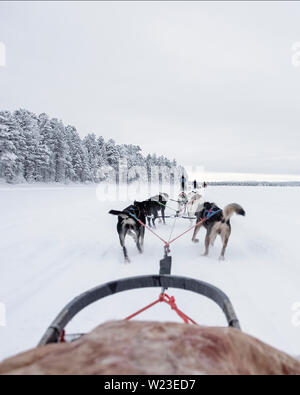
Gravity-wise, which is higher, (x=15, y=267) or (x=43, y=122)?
(x=43, y=122)

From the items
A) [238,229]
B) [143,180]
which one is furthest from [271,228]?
[143,180]

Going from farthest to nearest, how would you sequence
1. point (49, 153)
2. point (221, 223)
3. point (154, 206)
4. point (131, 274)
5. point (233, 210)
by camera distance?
point (49, 153)
point (154, 206)
point (221, 223)
point (233, 210)
point (131, 274)

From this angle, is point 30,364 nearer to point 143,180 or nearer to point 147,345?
point 147,345

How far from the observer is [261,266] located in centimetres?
420

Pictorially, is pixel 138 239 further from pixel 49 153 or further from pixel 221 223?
pixel 49 153

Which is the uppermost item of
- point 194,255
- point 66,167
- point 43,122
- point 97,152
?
point 43,122

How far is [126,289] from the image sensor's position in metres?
1.58

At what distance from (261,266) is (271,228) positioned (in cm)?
388

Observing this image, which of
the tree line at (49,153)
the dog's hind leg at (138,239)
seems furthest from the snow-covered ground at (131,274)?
the tree line at (49,153)

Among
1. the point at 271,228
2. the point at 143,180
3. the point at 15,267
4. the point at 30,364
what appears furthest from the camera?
the point at 143,180

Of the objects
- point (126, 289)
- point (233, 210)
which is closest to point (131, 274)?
point (233, 210)

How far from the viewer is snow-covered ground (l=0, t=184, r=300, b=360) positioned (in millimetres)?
2453

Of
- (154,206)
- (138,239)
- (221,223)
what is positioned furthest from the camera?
(154,206)

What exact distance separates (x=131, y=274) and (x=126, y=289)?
2.43m
